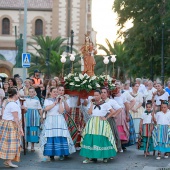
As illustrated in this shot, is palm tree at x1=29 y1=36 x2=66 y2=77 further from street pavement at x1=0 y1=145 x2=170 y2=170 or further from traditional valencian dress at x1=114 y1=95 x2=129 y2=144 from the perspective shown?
street pavement at x1=0 y1=145 x2=170 y2=170

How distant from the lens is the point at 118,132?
49.0 ft

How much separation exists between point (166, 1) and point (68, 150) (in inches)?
1031

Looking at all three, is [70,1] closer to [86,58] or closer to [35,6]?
[35,6]

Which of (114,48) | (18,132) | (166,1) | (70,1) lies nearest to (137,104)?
(18,132)

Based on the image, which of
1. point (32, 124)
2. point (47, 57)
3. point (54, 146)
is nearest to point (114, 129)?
point (54, 146)

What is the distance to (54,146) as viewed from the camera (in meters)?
13.2

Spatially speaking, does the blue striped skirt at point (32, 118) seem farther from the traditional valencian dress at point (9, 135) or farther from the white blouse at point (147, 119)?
the white blouse at point (147, 119)

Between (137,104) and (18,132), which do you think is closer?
(18,132)

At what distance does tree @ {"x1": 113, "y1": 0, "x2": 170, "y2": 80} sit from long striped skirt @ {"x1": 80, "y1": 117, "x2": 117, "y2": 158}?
24.8 meters

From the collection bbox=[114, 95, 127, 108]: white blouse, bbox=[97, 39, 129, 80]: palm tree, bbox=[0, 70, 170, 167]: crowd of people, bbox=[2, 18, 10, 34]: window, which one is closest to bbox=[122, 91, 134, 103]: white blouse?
bbox=[0, 70, 170, 167]: crowd of people

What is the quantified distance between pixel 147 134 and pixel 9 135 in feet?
13.0

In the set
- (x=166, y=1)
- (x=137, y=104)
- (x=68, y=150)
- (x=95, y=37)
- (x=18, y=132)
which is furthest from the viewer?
(x=95, y=37)

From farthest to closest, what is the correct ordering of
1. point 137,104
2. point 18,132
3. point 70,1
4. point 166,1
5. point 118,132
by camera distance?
point 70,1
point 166,1
point 137,104
point 118,132
point 18,132

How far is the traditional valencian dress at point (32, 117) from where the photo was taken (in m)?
15.3
